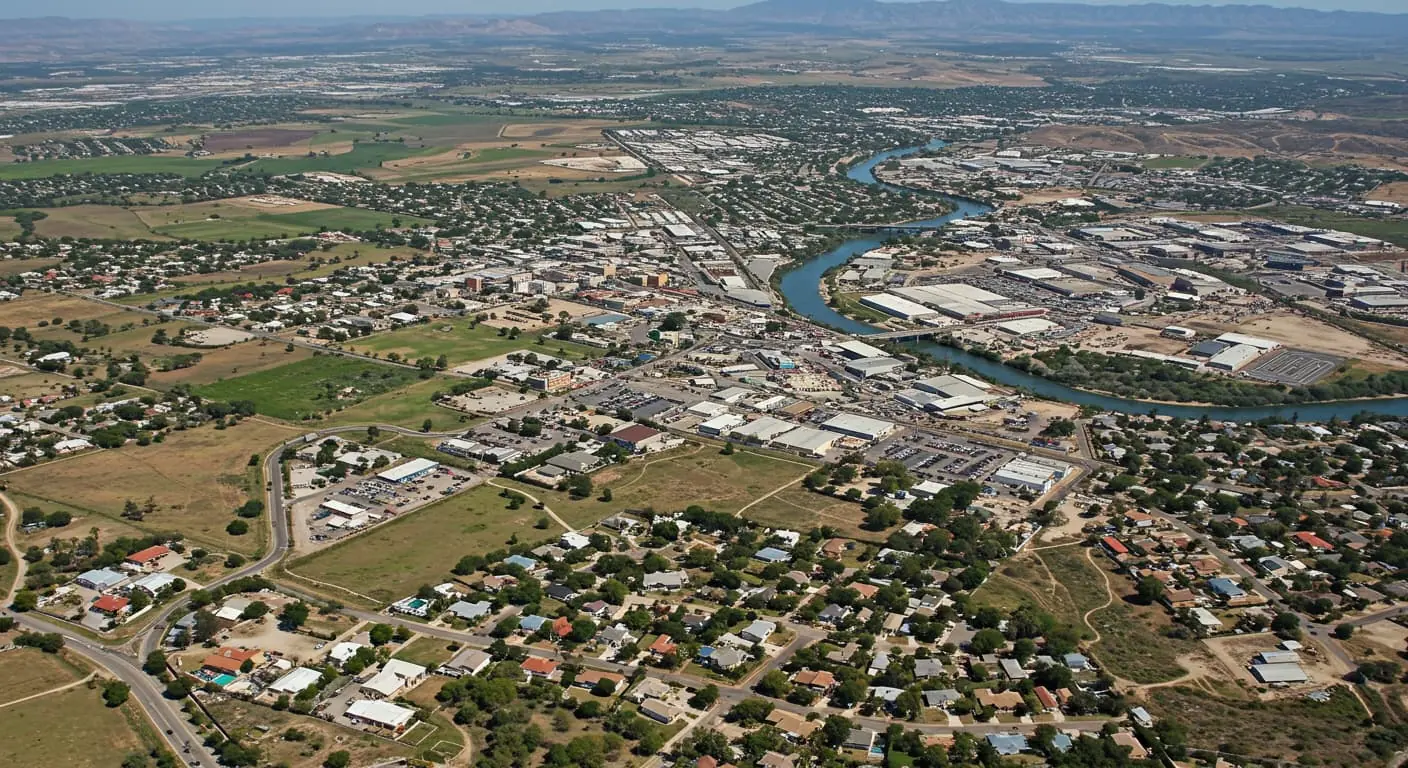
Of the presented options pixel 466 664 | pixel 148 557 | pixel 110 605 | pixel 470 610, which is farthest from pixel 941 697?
pixel 148 557

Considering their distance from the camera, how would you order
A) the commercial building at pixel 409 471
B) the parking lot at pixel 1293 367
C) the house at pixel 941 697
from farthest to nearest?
the parking lot at pixel 1293 367
the commercial building at pixel 409 471
the house at pixel 941 697

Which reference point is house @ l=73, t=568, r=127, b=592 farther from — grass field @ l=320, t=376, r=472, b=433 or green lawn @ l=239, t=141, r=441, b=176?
green lawn @ l=239, t=141, r=441, b=176

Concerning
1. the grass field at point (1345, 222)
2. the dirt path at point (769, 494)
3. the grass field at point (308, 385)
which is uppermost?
the grass field at point (1345, 222)

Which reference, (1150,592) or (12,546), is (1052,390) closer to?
(1150,592)

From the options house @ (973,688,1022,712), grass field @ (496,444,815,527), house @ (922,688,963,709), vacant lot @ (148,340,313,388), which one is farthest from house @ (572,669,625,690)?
vacant lot @ (148,340,313,388)

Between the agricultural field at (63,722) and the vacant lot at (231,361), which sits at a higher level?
the vacant lot at (231,361)

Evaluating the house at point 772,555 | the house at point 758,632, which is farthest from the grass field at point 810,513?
the house at point 758,632

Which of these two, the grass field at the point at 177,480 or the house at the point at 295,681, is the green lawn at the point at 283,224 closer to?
the grass field at the point at 177,480
